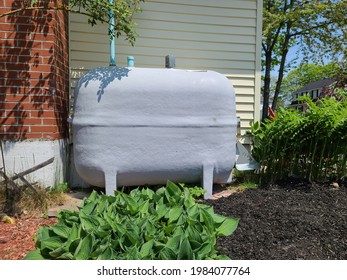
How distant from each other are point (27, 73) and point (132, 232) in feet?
9.06

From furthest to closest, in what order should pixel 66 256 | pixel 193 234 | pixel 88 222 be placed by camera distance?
pixel 88 222
pixel 193 234
pixel 66 256

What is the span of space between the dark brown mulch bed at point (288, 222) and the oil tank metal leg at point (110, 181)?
1221mm

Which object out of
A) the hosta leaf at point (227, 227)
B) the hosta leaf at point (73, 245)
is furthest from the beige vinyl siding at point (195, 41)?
the hosta leaf at point (73, 245)

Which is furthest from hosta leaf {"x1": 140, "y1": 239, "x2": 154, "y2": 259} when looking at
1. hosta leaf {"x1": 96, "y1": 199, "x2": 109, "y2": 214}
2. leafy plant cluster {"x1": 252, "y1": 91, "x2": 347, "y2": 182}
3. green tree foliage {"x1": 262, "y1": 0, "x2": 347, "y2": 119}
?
green tree foliage {"x1": 262, "y1": 0, "x2": 347, "y2": 119}

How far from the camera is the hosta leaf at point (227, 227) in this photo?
2.71 meters

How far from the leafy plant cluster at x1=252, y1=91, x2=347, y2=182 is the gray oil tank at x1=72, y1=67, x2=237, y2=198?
69 cm

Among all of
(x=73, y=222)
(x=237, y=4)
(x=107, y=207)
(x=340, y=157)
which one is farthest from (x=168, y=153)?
(x=237, y=4)

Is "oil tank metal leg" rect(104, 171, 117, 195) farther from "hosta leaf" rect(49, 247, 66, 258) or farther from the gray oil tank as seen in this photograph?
"hosta leaf" rect(49, 247, 66, 258)

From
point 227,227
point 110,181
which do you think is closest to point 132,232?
point 227,227

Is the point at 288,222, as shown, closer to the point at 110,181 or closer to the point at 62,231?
the point at 62,231

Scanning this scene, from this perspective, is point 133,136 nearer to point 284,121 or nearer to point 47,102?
point 47,102

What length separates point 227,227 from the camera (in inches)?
108

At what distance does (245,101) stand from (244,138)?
679 millimetres

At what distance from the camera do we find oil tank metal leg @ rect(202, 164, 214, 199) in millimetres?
4574
